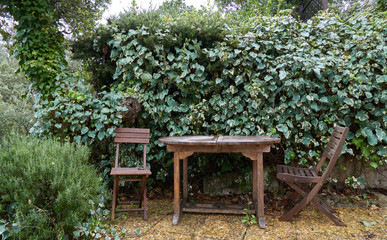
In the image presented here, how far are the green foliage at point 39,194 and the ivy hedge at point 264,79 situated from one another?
163cm

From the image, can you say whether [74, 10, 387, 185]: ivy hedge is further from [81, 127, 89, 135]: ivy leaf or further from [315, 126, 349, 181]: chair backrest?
[81, 127, 89, 135]: ivy leaf

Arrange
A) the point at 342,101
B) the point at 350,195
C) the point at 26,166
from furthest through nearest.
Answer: the point at 350,195 < the point at 342,101 < the point at 26,166

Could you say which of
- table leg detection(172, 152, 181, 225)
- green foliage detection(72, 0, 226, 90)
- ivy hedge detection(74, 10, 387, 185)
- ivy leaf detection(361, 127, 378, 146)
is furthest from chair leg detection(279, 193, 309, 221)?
green foliage detection(72, 0, 226, 90)

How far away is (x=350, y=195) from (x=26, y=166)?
13.8 ft

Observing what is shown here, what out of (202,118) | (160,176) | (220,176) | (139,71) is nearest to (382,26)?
(202,118)

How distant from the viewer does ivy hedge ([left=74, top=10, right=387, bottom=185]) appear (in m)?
3.34

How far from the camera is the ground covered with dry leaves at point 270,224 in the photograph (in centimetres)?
A: 258

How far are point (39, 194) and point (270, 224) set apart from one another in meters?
2.49

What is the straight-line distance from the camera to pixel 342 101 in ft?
10.9

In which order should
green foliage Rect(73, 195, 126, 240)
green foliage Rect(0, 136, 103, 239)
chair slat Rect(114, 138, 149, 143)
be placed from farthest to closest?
chair slat Rect(114, 138, 149, 143) → green foliage Rect(73, 195, 126, 240) → green foliage Rect(0, 136, 103, 239)

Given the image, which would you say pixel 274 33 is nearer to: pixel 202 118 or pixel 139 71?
pixel 202 118

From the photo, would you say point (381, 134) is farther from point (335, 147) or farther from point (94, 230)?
point (94, 230)

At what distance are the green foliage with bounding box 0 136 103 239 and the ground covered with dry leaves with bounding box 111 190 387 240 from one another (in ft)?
2.37

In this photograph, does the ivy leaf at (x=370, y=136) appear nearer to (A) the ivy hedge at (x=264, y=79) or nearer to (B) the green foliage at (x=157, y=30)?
(A) the ivy hedge at (x=264, y=79)
